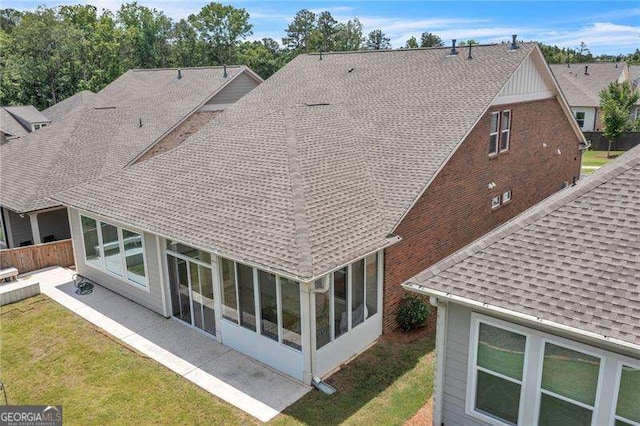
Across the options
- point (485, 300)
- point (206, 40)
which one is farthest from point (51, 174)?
point (206, 40)

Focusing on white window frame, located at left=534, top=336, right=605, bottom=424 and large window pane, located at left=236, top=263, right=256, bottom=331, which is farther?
large window pane, located at left=236, top=263, right=256, bottom=331

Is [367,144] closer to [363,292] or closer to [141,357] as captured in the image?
[363,292]

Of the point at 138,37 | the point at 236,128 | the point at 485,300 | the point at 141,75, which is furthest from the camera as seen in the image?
the point at 138,37

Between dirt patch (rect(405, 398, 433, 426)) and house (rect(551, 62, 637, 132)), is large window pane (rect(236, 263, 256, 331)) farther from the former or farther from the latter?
house (rect(551, 62, 637, 132))

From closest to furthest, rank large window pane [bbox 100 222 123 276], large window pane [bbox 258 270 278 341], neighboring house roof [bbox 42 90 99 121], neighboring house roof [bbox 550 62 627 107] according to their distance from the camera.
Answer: large window pane [bbox 258 270 278 341] → large window pane [bbox 100 222 123 276] → neighboring house roof [bbox 42 90 99 121] → neighboring house roof [bbox 550 62 627 107]

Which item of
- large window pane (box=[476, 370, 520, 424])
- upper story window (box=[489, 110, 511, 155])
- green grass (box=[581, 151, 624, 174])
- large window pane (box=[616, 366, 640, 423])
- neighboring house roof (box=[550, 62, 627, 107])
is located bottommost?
green grass (box=[581, 151, 624, 174])

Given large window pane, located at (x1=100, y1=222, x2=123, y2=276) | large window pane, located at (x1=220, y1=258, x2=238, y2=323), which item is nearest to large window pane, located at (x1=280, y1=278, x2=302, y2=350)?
large window pane, located at (x1=220, y1=258, x2=238, y2=323)
